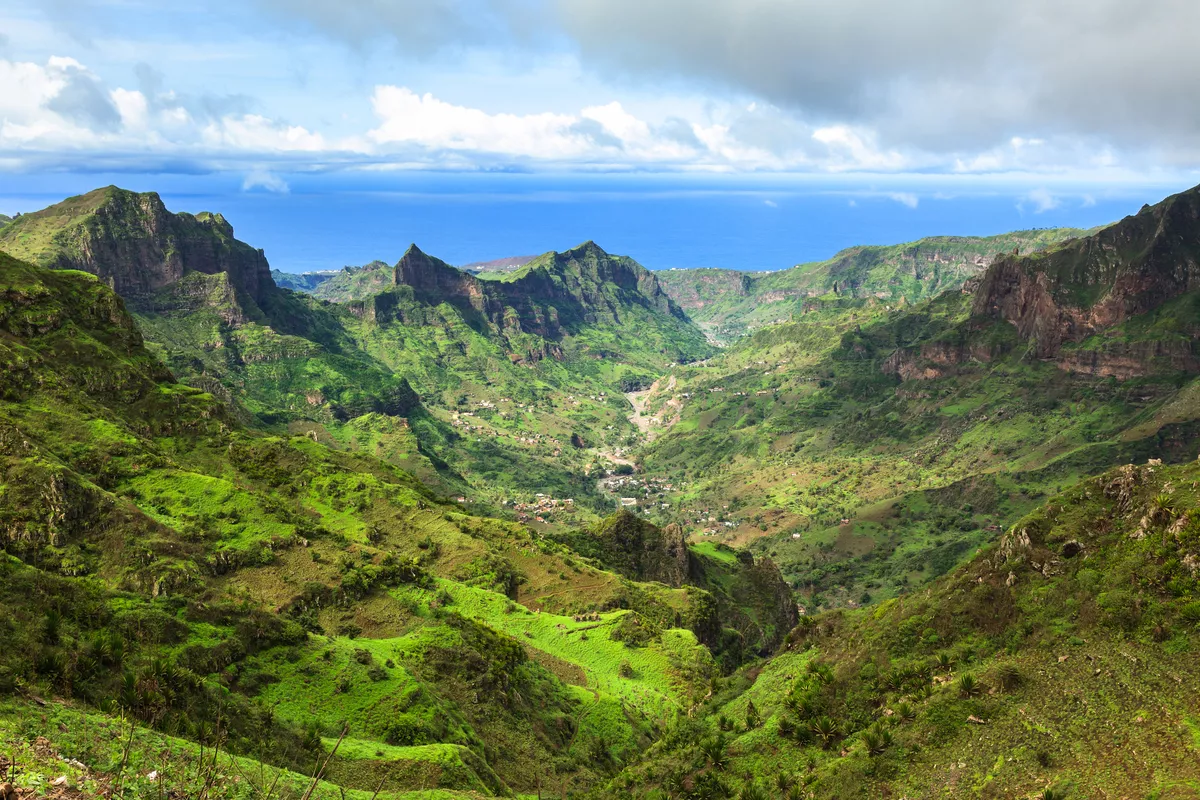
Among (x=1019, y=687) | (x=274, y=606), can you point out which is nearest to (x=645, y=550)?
(x=274, y=606)

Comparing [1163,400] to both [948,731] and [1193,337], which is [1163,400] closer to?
[1193,337]

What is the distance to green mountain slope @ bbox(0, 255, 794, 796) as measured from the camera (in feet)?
129

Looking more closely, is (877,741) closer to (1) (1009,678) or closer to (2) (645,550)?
(1) (1009,678)

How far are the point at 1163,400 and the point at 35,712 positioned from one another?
770ft

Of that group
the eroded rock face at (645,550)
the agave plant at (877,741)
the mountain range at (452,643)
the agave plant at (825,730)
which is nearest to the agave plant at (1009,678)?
the mountain range at (452,643)

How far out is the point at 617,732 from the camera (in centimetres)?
6731

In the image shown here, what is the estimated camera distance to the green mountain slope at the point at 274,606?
3928 centimetres

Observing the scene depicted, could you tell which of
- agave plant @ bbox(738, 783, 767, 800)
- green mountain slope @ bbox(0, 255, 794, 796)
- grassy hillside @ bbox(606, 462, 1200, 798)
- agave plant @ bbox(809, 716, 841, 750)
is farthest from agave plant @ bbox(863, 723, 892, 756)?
green mountain slope @ bbox(0, 255, 794, 796)

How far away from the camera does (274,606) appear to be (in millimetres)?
67125

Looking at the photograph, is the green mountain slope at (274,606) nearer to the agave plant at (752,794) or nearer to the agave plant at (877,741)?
the agave plant at (752,794)

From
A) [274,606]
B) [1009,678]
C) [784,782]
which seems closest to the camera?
[1009,678]

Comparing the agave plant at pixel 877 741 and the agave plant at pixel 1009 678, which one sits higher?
the agave plant at pixel 1009 678

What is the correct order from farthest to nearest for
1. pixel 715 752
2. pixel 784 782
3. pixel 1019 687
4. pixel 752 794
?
1. pixel 715 752
2. pixel 784 782
3. pixel 752 794
4. pixel 1019 687

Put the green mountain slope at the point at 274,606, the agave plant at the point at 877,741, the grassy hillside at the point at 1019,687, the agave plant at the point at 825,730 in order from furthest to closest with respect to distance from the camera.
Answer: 1. the agave plant at the point at 825,730
2. the agave plant at the point at 877,741
3. the green mountain slope at the point at 274,606
4. the grassy hillside at the point at 1019,687
